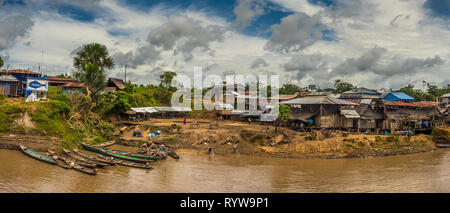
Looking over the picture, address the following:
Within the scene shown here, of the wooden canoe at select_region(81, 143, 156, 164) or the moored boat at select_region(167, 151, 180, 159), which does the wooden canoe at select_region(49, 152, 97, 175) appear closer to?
the wooden canoe at select_region(81, 143, 156, 164)

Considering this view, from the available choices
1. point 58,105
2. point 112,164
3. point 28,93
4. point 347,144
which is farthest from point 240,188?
point 28,93

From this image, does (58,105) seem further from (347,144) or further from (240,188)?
(347,144)

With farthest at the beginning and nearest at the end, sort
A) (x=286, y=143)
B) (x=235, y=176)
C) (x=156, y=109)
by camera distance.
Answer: (x=156, y=109)
(x=286, y=143)
(x=235, y=176)

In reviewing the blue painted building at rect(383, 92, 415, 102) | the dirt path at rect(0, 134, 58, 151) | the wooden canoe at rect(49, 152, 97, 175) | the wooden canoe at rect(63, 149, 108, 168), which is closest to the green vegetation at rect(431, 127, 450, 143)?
the blue painted building at rect(383, 92, 415, 102)

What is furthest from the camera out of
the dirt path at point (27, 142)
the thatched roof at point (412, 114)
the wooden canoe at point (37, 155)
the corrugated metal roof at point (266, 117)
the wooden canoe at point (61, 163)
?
the corrugated metal roof at point (266, 117)

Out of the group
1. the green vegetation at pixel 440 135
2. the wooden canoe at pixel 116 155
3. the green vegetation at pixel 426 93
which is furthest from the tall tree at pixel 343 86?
the wooden canoe at pixel 116 155

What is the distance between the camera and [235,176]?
19.2 meters

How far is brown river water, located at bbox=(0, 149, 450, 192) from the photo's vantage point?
16531mm

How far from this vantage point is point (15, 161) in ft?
67.2

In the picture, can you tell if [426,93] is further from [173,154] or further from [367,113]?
[173,154]

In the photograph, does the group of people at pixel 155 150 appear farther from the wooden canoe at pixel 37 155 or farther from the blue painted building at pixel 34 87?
the blue painted building at pixel 34 87

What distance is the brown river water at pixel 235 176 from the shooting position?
1653cm

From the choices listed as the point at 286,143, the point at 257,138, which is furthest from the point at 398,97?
the point at 257,138

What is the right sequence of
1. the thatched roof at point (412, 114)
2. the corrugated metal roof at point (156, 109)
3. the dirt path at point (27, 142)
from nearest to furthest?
the dirt path at point (27, 142)
the thatched roof at point (412, 114)
the corrugated metal roof at point (156, 109)
